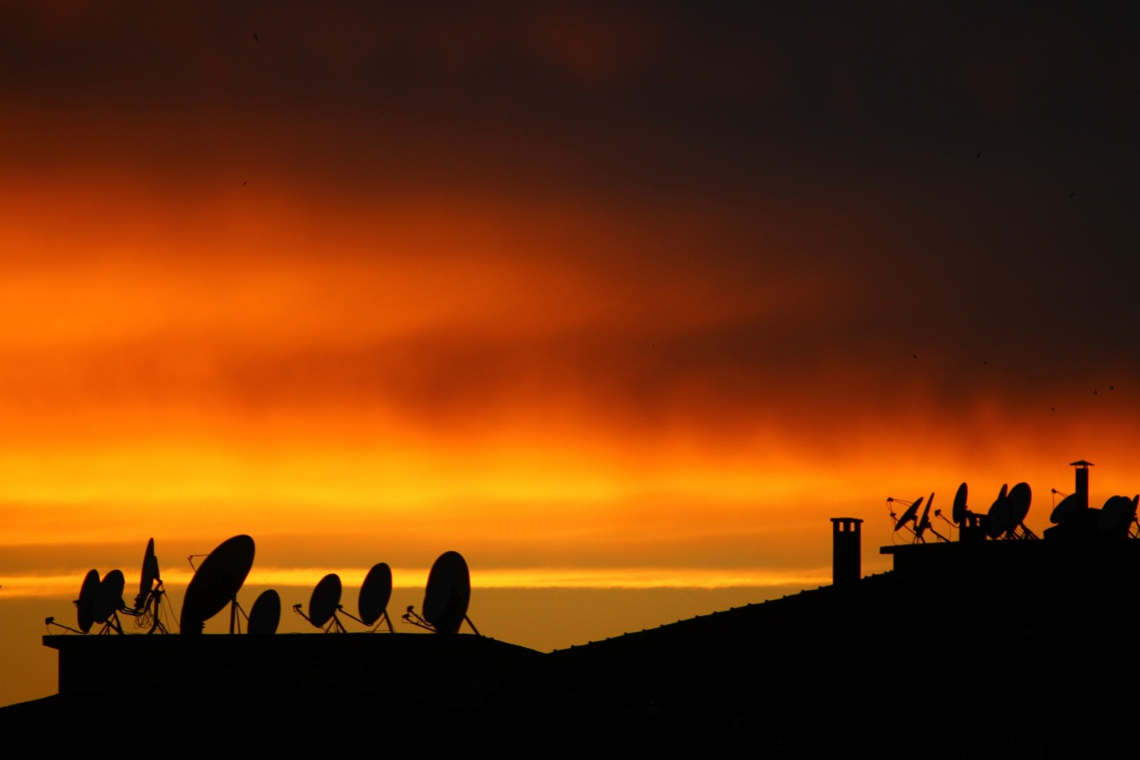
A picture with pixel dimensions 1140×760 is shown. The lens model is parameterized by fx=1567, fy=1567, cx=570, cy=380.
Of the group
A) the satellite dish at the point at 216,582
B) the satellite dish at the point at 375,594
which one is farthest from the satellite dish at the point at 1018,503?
the satellite dish at the point at 216,582

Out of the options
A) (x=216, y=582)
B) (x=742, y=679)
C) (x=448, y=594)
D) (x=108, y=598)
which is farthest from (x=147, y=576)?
(x=742, y=679)

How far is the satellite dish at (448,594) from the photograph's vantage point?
3212 centimetres

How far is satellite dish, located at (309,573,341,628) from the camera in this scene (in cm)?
3556

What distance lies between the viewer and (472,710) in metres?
31.1

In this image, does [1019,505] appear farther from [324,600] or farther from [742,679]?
[324,600]

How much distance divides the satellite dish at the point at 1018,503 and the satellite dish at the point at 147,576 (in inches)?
1182

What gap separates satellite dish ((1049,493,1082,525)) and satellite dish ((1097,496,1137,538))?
11.9ft

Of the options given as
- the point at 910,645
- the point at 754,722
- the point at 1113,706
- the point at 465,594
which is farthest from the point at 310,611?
the point at 1113,706

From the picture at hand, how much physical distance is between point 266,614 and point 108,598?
12.7ft

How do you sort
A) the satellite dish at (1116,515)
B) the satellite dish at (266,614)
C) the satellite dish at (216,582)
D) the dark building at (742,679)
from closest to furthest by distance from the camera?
the dark building at (742,679), the satellite dish at (216,582), the satellite dish at (266,614), the satellite dish at (1116,515)

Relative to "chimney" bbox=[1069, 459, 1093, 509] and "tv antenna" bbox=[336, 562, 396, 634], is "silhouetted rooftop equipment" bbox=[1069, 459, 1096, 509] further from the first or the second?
"tv antenna" bbox=[336, 562, 396, 634]

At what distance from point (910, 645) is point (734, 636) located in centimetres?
584

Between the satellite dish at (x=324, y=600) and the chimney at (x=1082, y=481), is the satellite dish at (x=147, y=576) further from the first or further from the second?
the chimney at (x=1082, y=481)

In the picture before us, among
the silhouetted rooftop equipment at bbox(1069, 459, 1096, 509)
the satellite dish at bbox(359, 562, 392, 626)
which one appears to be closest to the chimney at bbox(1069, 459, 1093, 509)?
the silhouetted rooftop equipment at bbox(1069, 459, 1096, 509)
